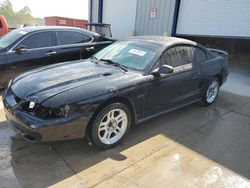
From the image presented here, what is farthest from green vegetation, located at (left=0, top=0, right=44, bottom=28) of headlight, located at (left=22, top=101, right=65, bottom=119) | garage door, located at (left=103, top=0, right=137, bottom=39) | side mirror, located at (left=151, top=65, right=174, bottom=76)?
headlight, located at (left=22, top=101, right=65, bottom=119)

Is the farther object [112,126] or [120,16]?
[120,16]

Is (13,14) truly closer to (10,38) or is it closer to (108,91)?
(10,38)

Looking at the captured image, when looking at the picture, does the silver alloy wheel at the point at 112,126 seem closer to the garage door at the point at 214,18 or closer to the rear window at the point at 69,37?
the rear window at the point at 69,37

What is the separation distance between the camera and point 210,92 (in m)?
5.26

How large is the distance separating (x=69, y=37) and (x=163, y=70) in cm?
338

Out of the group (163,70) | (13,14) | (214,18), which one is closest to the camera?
(163,70)

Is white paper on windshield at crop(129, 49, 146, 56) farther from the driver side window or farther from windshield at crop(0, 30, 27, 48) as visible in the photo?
windshield at crop(0, 30, 27, 48)

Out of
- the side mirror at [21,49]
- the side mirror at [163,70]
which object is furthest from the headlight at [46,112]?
the side mirror at [21,49]

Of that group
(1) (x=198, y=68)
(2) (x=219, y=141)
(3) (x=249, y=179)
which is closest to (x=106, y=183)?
(3) (x=249, y=179)

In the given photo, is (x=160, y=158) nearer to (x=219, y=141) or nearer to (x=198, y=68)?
(x=219, y=141)

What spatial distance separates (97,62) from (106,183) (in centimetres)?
204

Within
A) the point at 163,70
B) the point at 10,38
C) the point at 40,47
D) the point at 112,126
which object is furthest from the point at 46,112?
the point at 10,38

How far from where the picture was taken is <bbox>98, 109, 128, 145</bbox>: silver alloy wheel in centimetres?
324

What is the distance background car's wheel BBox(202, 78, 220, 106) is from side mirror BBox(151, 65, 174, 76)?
5.56ft
